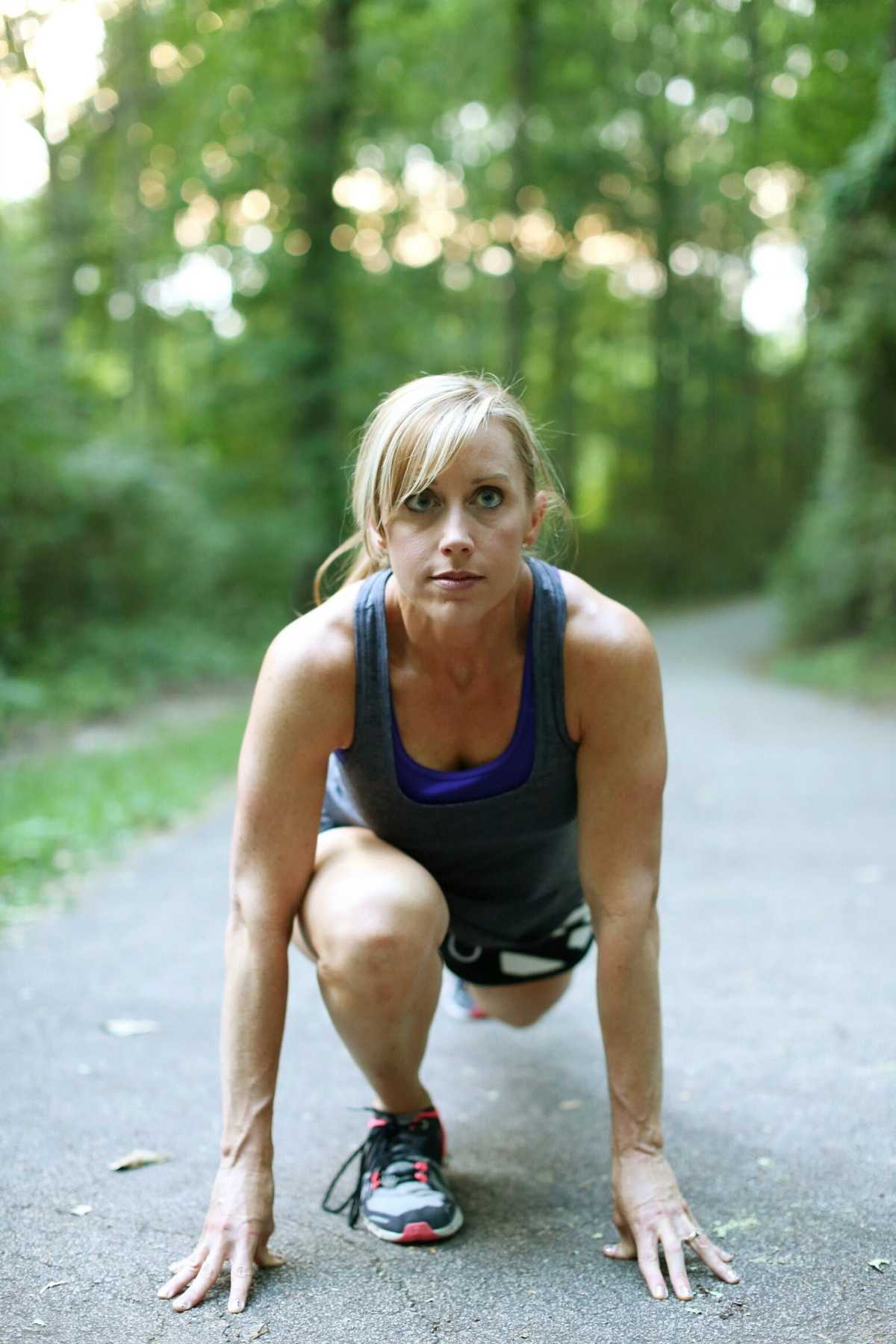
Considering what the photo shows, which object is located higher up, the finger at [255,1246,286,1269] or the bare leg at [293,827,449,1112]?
the bare leg at [293,827,449,1112]

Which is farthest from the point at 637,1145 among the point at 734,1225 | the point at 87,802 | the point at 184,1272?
the point at 87,802

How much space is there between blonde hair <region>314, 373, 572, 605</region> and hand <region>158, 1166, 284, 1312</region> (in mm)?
1055

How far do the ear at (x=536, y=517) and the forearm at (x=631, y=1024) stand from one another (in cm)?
70

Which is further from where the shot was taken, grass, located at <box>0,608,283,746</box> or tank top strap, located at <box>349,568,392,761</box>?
grass, located at <box>0,608,283,746</box>

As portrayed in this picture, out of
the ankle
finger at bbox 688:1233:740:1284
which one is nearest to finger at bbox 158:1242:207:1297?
the ankle

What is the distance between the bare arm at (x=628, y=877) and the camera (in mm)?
2242

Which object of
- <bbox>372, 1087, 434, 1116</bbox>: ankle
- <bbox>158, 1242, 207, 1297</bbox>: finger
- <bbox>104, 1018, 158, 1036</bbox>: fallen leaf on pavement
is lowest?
<bbox>104, 1018, 158, 1036</bbox>: fallen leaf on pavement

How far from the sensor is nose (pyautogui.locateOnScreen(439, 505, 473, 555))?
6.93ft

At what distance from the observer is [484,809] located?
2.37 m

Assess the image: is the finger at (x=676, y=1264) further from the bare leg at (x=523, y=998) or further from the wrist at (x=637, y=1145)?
the bare leg at (x=523, y=998)

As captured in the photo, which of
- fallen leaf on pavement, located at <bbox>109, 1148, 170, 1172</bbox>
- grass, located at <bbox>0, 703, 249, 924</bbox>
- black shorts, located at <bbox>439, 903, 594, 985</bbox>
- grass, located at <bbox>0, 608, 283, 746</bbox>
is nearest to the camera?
fallen leaf on pavement, located at <bbox>109, 1148, 170, 1172</bbox>

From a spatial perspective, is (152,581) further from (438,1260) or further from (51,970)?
(438,1260)

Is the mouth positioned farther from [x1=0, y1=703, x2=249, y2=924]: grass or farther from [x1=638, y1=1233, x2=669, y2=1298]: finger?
[x1=0, y1=703, x2=249, y2=924]: grass

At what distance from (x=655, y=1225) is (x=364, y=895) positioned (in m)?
0.74
